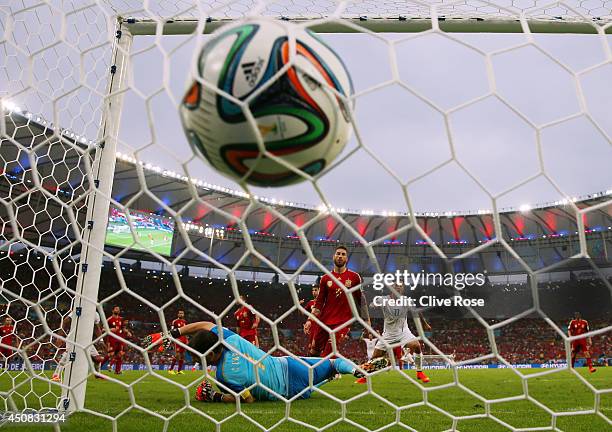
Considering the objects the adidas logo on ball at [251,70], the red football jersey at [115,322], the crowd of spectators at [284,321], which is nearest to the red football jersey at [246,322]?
the red football jersey at [115,322]

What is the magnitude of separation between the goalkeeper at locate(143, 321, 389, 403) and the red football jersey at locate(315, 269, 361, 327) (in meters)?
0.86

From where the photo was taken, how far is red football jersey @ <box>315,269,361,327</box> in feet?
15.1

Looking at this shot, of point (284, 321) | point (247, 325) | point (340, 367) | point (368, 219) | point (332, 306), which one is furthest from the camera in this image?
point (368, 219)

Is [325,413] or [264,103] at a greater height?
[264,103]

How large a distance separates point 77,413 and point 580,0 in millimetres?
4307

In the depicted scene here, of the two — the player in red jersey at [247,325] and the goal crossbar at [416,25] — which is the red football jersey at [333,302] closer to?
the goal crossbar at [416,25]

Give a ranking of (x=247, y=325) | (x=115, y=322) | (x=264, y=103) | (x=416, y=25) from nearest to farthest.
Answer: (x=264, y=103) → (x=416, y=25) → (x=115, y=322) → (x=247, y=325)

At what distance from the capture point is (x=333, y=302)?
475cm

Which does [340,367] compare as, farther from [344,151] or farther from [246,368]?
[344,151]

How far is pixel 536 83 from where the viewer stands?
10.9 feet

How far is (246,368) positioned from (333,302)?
4.56ft

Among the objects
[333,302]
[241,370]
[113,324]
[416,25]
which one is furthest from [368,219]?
[241,370]

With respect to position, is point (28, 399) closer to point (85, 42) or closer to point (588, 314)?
point (85, 42)

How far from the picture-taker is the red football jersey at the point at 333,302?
15.1ft
